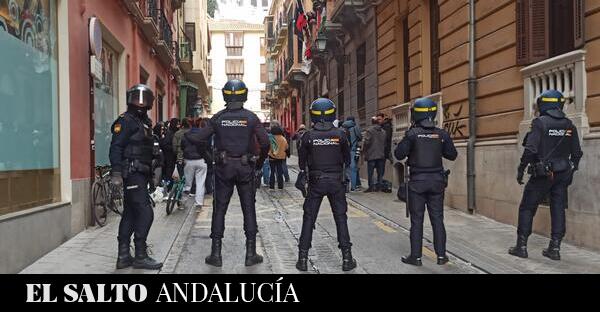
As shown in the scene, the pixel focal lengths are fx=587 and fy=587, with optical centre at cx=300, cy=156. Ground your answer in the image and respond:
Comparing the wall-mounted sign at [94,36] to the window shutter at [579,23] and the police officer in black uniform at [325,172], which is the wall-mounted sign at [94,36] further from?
the window shutter at [579,23]

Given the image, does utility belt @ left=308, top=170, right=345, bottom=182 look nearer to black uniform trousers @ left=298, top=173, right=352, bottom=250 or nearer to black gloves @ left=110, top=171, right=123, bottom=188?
black uniform trousers @ left=298, top=173, right=352, bottom=250

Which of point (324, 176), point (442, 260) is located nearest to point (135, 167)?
point (324, 176)

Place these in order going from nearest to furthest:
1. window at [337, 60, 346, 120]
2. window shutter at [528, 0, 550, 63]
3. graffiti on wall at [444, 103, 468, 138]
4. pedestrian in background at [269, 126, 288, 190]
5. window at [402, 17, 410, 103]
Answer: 1. window shutter at [528, 0, 550, 63]
2. graffiti on wall at [444, 103, 468, 138]
3. pedestrian in background at [269, 126, 288, 190]
4. window at [402, 17, 410, 103]
5. window at [337, 60, 346, 120]

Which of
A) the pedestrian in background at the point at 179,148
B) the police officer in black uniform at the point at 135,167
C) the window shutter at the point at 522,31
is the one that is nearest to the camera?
the police officer in black uniform at the point at 135,167

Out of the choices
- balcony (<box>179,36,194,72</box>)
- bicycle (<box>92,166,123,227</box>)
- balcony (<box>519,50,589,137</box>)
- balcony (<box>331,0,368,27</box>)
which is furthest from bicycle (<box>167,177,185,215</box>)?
balcony (<box>179,36,194,72</box>)

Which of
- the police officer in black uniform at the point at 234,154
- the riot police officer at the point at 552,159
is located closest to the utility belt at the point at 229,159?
the police officer in black uniform at the point at 234,154

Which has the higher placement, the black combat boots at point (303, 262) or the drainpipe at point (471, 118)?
the drainpipe at point (471, 118)

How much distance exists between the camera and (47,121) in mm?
7457

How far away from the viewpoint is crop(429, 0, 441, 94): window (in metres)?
12.8

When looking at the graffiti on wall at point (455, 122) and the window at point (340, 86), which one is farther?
the window at point (340, 86)

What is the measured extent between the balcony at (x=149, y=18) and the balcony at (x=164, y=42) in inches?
35.0

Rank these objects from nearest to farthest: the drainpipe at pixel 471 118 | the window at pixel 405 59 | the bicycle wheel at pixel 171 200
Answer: the drainpipe at pixel 471 118 < the bicycle wheel at pixel 171 200 < the window at pixel 405 59

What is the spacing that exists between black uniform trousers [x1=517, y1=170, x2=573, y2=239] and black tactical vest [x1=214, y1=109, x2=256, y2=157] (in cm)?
326

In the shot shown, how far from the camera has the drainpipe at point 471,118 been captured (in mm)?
10211
